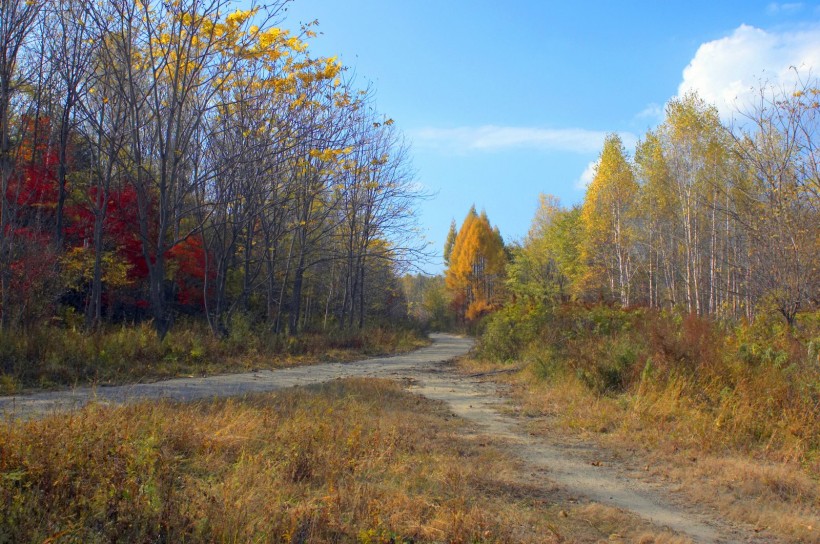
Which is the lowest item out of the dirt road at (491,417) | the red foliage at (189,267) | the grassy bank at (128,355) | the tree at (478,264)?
the dirt road at (491,417)

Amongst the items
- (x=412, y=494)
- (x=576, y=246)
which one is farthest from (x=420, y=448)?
(x=576, y=246)

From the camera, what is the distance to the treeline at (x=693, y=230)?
12758 millimetres

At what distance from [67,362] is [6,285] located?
3301 mm

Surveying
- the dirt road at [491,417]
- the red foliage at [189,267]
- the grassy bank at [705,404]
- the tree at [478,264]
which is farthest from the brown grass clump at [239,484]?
the tree at [478,264]

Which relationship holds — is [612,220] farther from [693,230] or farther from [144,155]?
[144,155]

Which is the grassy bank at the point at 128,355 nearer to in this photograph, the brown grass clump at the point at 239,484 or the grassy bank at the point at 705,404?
the brown grass clump at the point at 239,484

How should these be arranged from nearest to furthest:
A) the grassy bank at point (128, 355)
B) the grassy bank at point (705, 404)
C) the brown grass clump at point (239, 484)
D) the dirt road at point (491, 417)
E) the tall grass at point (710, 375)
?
the brown grass clump at point (239, 484)
the dirt road at point (491, 417)
the grassy bank at point (705, 404)
the tall grass at point (710, 375)
the grassy bank at point (128, 355)

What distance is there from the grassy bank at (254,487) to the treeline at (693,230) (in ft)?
29.7

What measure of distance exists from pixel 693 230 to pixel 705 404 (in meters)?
24.3

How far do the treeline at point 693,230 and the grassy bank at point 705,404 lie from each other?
163cm

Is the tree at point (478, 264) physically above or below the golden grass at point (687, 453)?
above

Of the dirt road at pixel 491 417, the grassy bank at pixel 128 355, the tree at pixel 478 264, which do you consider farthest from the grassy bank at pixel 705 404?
the tree at pixel 478 264

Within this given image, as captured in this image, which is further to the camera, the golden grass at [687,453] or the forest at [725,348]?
the forest at [725,348]

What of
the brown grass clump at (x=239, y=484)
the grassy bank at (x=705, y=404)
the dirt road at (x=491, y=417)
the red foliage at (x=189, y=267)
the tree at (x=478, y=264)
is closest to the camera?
the brown grass clump at (x=239, y=484)
